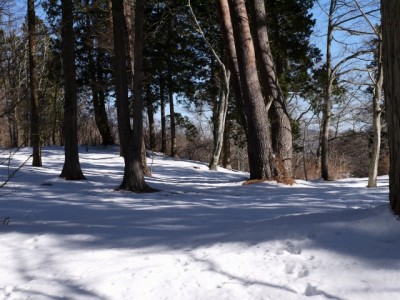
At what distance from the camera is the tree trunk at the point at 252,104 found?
977 cm

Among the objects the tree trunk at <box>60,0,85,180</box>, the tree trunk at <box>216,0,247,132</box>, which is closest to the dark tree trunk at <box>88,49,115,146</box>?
the tree trunk at <box>216,0,247,132</box>

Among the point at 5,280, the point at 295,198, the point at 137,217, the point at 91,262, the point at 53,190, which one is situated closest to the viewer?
the point at 5,280

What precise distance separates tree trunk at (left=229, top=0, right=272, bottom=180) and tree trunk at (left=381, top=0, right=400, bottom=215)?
6.47 m

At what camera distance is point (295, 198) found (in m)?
7.11

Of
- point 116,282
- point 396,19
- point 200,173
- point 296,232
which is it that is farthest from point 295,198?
point 200,173

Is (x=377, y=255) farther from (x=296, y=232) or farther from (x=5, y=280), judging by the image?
(x=5, y=280)

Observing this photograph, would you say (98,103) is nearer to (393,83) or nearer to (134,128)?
(134,128)

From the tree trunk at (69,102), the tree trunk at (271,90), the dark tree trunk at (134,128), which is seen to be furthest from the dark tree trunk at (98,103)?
the dark tree trunk at (134,128)

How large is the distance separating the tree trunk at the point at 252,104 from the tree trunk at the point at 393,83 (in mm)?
6469

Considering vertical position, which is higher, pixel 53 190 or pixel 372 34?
pixel 372 34

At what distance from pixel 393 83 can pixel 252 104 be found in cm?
671

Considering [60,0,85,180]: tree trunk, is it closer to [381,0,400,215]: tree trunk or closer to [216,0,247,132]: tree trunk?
[216,0,247,132]: tree trunk

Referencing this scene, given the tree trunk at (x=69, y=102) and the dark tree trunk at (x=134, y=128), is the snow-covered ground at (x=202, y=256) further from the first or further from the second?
the tree trunk at (x=69, y=102)

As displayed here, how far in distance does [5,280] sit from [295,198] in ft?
16.7
